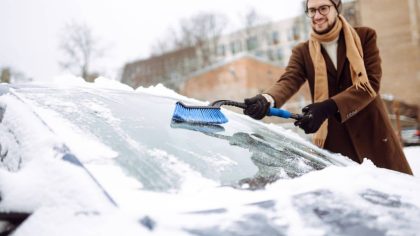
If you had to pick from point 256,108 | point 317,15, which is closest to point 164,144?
point 256,108

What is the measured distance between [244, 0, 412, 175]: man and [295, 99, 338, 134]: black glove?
0.04ft

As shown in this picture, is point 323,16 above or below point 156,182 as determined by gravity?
above

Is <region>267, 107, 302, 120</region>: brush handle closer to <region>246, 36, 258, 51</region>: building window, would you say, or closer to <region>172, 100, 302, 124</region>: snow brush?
<region>172, 100, 302, 124</region>: snow brush

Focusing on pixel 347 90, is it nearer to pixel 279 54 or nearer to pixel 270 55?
pixel 270 55

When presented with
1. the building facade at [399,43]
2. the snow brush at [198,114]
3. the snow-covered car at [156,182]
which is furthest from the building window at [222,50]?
the snow-covered car at [156,182]

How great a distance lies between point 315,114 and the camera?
7.16 ft

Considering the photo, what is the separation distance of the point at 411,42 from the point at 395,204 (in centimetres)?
2968

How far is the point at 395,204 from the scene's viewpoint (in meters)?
1.18

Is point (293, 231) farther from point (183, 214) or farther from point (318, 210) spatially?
point (183, 214)

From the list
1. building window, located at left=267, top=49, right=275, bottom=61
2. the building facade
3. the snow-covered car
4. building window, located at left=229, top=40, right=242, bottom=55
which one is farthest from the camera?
building window, located at left=229, top=40, right=242, bottom=55

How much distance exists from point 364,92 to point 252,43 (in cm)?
4541

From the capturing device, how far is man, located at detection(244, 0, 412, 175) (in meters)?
2.32

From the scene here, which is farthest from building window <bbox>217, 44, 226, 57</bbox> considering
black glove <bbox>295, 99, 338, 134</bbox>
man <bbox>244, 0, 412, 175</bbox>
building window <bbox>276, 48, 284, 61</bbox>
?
black glove <bbox>295, 99, 338, 134</bbox>

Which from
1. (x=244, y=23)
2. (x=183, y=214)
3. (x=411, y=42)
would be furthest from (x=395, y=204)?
(x=244, y=23)
